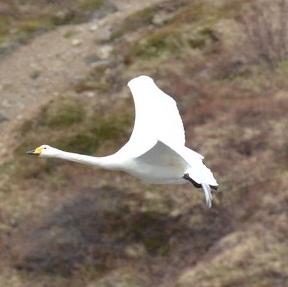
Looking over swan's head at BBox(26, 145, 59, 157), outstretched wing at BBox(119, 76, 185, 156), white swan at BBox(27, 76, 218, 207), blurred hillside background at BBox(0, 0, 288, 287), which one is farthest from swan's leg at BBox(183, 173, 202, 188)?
blurred hillside background at BBox(0, 0, 288, 287)

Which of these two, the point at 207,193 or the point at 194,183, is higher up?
the point at 207,193

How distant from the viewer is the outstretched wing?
1542cm

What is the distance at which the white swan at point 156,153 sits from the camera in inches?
520

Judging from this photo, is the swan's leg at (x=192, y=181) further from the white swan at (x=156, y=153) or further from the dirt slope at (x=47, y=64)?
the dirt slope at (x=47, y=64)

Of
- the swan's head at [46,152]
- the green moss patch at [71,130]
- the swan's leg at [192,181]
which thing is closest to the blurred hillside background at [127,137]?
the green moss patch at [71,130]

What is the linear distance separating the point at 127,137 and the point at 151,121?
8829 millimetres

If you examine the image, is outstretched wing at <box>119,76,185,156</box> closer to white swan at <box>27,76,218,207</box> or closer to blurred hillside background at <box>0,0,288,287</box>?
white swan at <box>27,76,218,207</box>

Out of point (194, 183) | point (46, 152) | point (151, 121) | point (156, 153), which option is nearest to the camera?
point (194, 183)

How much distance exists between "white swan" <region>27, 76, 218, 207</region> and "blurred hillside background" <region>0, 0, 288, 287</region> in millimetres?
4442

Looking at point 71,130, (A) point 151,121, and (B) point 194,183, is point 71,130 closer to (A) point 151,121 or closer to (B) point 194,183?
(A) point 151,121

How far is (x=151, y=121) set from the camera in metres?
16.5

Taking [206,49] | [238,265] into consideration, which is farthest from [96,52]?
[238,265]

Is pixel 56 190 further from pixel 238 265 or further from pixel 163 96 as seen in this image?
pixel 163 96

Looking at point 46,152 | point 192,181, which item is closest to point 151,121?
point 46,152
